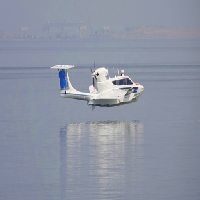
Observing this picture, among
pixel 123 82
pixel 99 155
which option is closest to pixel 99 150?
pixel 99 155

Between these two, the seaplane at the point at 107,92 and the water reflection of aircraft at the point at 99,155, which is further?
the seaplane at the point at 107,92

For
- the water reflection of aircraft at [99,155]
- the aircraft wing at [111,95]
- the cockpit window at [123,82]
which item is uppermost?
the cockpit window at [123,82]

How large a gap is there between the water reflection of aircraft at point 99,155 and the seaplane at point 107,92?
17.9 feet

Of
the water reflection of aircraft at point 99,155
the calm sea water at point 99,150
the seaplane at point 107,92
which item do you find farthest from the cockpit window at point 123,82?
the water reflection of aircraft at point 99,155

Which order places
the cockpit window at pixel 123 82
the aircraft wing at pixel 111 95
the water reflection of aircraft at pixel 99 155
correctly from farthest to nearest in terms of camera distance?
the cockpit window at pixel 123 82 < the aircraft wing at pixel 111 95 < the water reflection of aircraft at pixel 99 155

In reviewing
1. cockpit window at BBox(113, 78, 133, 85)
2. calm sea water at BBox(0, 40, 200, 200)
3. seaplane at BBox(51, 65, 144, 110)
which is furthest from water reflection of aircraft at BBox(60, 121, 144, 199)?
cockpit window at BBox(113, 78, 133, 85)

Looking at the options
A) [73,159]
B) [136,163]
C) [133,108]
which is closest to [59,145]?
[73,159]

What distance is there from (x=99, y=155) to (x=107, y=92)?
22341 mm

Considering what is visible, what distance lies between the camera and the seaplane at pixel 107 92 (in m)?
71.2

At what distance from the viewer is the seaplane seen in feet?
234

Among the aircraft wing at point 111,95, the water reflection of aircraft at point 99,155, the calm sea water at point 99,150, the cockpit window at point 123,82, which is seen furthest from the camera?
the cockpit window at point 123,82

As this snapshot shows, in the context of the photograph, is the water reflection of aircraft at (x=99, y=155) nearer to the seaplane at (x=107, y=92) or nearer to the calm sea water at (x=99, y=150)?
the calm sea water at (x=99, y=150)

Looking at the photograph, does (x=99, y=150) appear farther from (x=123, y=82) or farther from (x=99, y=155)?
(x=123, y=82)

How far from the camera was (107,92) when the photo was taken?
235 feet
